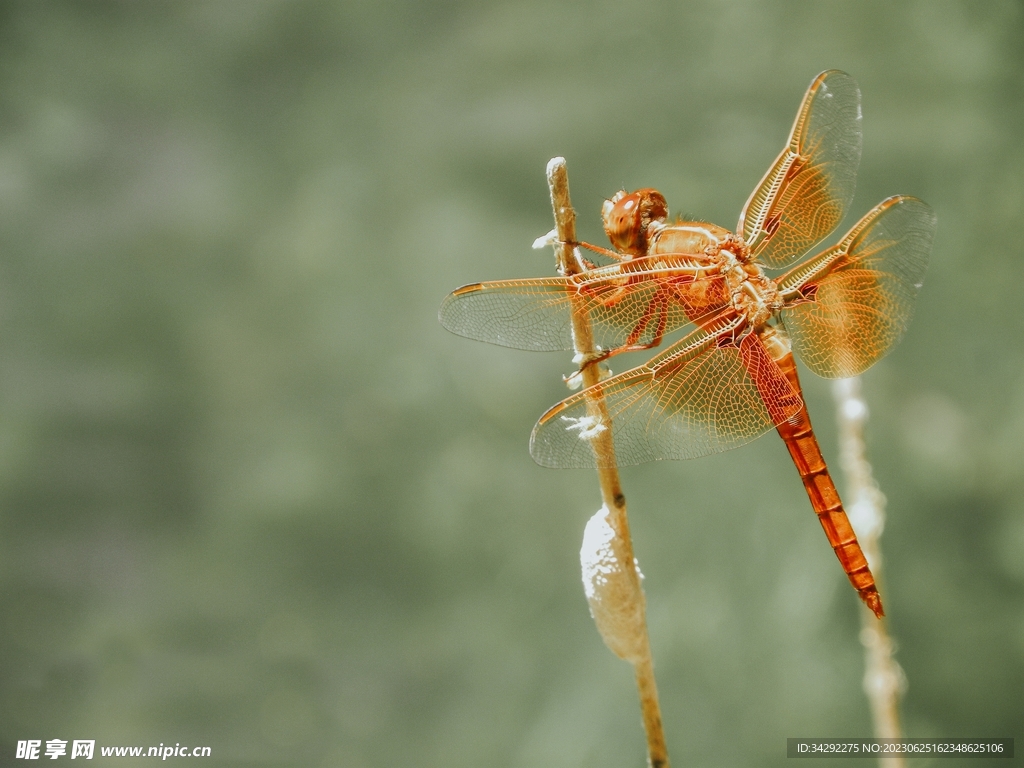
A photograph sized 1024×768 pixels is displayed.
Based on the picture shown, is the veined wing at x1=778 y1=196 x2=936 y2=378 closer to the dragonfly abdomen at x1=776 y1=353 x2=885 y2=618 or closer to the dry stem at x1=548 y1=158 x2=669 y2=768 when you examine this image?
the dragonfly abdomen at x1=776 y1=353 x2=885 y2=618

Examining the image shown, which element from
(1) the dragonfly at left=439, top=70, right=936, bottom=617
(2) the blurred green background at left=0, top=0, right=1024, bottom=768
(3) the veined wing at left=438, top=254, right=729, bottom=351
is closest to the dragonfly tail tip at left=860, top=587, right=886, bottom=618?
(1) the dragonfly at left=439, top=70, right=936, bottom=617

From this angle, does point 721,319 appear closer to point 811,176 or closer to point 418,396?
point 811,176

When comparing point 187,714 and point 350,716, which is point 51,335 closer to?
point 187,714

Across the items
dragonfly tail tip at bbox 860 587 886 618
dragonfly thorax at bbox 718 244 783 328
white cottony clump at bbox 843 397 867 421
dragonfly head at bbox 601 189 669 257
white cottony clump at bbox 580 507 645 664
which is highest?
dragonfly head at bbox 601 189 669 257

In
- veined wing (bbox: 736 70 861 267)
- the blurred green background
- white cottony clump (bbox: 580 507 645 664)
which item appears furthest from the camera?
the blurred green background

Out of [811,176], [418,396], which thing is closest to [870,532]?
[811,176]

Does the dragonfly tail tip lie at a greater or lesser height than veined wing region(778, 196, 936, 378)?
lesser

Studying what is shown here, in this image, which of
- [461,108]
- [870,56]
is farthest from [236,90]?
[870,56]
